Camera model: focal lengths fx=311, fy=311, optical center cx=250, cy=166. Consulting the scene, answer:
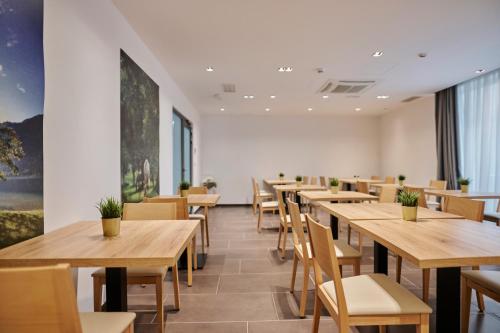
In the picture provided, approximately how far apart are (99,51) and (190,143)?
496 centimetres

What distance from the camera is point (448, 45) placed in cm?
397

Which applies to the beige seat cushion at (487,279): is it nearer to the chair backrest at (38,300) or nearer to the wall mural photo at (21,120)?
the chair backrest at (38,300)

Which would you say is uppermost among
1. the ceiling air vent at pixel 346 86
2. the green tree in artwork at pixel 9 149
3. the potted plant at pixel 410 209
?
the ceiling air vent at pixel 346 86

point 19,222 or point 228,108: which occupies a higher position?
point 228,108

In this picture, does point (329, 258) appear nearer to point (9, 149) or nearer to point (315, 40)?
point (9, 149)

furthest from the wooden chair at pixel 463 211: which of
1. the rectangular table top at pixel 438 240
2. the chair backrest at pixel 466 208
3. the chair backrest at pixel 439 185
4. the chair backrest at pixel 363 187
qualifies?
the chair backrest at pixel 439 185

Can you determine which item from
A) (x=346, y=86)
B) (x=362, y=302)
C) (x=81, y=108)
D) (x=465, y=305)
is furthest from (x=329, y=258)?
(x=346, y=86)

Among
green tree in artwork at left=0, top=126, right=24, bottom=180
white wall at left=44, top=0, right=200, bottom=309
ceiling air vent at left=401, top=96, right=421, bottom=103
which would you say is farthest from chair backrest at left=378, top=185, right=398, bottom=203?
ceiling air vent at left=401, top=96, right=421, bottom=103

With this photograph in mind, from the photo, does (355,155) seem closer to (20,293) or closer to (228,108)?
(228,108)

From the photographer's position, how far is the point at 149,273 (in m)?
2.03

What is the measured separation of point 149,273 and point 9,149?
1070 millimetres

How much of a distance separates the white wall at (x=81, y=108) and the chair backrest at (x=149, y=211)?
335 mm

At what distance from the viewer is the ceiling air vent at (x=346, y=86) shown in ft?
18.6

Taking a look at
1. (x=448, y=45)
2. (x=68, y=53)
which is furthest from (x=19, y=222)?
(x=448, y=45)
